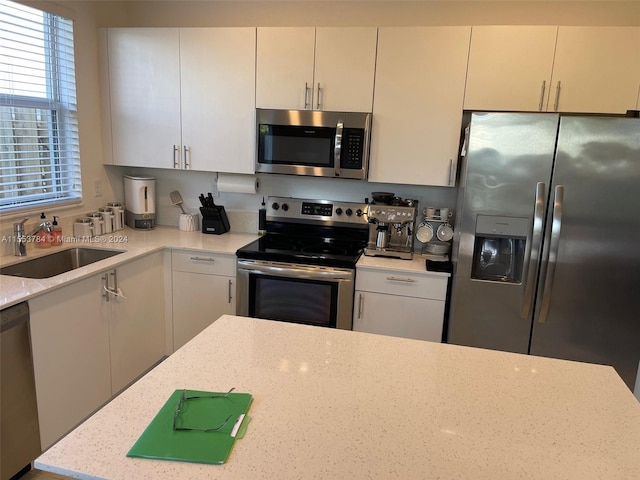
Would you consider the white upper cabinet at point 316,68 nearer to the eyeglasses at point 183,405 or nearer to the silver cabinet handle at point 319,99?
the silver cabinet handle at point 319,99

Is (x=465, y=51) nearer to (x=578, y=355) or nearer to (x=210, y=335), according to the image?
(x=578, y=355)

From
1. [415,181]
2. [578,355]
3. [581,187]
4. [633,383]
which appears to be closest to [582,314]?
[578,355]

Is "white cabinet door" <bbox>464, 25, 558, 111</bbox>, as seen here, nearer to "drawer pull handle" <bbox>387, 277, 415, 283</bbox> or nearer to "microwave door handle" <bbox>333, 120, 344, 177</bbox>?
"microwave door handle" <bbox>333, 120, 344, 177</bbox>

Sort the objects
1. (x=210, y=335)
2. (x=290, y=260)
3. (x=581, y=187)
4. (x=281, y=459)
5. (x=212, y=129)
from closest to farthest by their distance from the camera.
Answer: (x=281, y=459), (x=210, y=335), (x=581, y=187), (x=290, y=260), (x=212, y=129)

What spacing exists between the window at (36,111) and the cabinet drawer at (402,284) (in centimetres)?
202

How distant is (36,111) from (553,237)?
10.1 feet

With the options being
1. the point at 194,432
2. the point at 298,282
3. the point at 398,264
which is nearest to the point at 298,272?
the point at 298,282

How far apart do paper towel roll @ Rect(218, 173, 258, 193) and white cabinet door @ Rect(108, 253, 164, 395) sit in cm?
68

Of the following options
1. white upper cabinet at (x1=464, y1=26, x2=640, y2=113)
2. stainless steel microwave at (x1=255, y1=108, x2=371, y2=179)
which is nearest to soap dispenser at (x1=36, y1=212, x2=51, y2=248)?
stainless steel microwave at (x1=255, y1=108, x2=371, y2=179)

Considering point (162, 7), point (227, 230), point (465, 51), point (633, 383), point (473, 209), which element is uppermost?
point (162, 7)

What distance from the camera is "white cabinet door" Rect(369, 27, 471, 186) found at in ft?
8.95

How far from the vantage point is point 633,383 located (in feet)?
8.29

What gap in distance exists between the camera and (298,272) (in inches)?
111

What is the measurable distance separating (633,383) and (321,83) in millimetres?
2511
